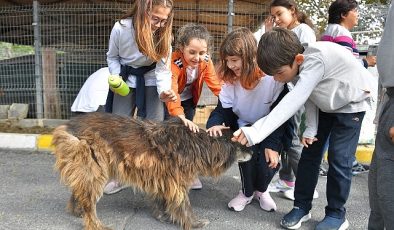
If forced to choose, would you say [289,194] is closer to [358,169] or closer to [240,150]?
[240,150]

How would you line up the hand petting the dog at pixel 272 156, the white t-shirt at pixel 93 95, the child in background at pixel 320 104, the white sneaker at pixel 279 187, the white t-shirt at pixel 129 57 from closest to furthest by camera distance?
1. the child in background at pixel 320 104
2. the hand petting the dog at pixel 272 156
3. the white t-shirt at pixel 129 57
4. the white sneaker at pixel 279 187
5. the white t-shirt at pixel 93 95

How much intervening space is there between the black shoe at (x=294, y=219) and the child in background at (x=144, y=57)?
1.47 m

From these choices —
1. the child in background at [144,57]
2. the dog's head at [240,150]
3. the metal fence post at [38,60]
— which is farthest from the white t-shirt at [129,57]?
the metal fence post at [38,60]

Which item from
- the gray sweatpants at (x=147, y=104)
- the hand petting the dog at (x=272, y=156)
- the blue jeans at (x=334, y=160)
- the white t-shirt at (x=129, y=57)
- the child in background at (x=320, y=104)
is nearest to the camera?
the child in background at (x=320, y=104)

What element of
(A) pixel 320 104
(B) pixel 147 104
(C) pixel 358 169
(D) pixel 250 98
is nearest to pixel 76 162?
(B) pixel 147 104

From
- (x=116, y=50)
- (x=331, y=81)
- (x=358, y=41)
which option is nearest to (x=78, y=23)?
(x=116, y=50)

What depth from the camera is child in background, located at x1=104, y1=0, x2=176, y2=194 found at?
3.59 m

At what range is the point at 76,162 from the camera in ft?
10.2

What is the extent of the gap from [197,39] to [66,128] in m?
1.39

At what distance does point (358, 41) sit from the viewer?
7055 mm

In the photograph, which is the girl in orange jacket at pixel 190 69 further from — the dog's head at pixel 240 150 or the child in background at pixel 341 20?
the child in background at pixel 341 20

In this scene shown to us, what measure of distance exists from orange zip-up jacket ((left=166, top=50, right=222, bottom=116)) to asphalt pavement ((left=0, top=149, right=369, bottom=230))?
1.00 metres

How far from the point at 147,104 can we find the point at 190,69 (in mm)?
572

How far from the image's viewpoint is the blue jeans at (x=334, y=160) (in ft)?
10.2
